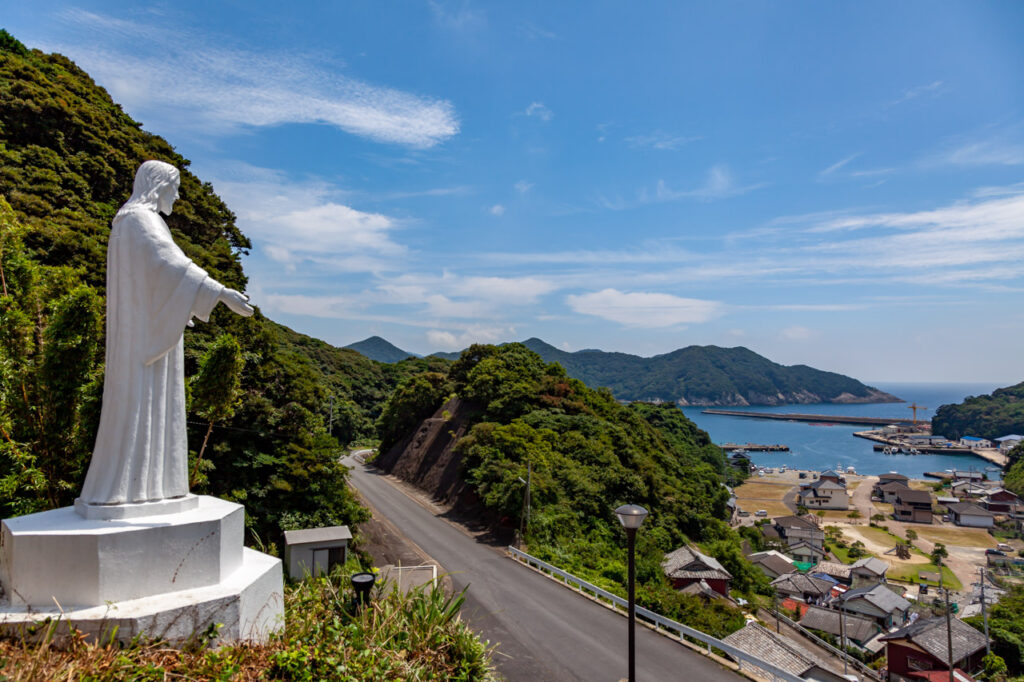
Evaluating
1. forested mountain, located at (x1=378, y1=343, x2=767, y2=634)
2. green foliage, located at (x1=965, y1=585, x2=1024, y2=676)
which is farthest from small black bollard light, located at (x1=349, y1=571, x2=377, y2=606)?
green foliage, located at (x1=965, y1=585, x2=1024, y2=676)

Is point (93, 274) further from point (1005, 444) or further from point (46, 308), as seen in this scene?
point (1005, 444)

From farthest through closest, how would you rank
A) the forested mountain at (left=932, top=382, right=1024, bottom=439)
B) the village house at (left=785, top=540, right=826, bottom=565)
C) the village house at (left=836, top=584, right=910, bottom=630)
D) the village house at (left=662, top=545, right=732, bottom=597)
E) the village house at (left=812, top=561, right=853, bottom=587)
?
1. the forested mountain at (left=932, top=382, right=1024, bottom=439)
2. the village house at (left=785, top=540, right=826, bottom=565)
3. the village house at (left=812, top=561, right=853, bottom=587)
4. the village house at (left=836, top=584, right=910, bottom=630)
5. the village house at (left=662, top=545, right=732, bottom=597)

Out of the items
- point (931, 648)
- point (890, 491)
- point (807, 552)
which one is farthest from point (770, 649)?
point (890, 491)

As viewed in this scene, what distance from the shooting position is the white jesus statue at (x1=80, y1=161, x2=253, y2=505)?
15.0ft

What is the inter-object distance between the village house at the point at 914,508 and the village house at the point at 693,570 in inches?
1856

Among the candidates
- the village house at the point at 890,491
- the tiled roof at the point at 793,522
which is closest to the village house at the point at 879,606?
the tiled roof at the point at 793,522

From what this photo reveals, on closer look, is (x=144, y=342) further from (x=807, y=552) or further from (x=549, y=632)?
(x=807, y=552)

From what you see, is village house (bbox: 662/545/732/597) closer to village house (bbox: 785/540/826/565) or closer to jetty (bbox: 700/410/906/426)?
village house (bbox: 785/540/826/565)

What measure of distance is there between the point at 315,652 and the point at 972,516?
73.0 m

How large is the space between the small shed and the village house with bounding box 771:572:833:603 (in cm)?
3134

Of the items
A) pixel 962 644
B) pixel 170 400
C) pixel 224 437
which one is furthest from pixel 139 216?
pixel 962 644

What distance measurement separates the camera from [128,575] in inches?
165

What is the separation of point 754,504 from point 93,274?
230ft

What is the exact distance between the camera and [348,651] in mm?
4586
